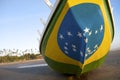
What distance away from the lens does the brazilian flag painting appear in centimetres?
648

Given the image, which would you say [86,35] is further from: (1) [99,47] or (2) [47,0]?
(2) [47,0]

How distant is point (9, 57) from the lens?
163 feet

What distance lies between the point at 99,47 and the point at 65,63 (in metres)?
1.10

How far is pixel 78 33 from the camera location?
646cm

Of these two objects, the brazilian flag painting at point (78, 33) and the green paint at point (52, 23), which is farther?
the green paint at point (52, 23)

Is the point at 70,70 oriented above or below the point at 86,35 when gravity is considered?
below

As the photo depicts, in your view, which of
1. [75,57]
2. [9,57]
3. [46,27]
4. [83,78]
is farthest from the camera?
[9,57]

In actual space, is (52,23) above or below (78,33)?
above

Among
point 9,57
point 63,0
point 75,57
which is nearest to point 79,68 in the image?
point 75,57

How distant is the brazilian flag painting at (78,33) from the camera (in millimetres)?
6477

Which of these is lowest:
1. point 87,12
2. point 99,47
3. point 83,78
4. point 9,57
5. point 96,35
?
point 9,57

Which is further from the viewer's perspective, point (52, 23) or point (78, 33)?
point (52, 23)

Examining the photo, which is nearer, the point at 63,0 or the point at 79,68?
the point at 63,0

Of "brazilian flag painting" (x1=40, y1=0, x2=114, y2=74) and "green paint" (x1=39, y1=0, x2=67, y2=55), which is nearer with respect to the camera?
"brazilian flag painting" (x1=40, y1=0, x2=114, y2=74)
